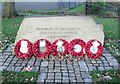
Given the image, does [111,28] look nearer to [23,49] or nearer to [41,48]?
[41,48]

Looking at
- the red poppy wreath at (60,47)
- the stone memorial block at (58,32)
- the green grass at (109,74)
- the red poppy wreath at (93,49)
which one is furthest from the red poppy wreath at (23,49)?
the green grass at (109,74)

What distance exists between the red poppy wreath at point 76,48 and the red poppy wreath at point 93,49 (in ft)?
0.38

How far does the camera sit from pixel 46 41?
22.2 feet

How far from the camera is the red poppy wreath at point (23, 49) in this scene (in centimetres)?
675

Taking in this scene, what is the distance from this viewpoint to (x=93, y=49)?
6738mm

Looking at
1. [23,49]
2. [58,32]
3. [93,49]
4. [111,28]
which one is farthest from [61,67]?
[111,28]

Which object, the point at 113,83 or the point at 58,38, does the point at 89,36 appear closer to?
the point at 58,38

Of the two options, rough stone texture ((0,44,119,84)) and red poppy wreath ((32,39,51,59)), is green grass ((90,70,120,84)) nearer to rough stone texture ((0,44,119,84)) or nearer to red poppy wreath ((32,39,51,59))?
rough stone texture ((0,44,119,84))

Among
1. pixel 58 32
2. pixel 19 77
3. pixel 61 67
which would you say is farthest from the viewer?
pixel 58 32

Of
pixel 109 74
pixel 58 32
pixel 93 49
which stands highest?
pixel 58 32

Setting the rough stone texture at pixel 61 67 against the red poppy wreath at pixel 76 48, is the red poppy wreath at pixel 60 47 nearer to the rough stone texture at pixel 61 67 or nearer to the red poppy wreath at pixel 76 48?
the red poppy wreath at pixel 76 48

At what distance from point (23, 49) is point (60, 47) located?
84 centimetres

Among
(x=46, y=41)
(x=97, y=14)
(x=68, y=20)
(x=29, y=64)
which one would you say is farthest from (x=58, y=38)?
(x=97, y=14)

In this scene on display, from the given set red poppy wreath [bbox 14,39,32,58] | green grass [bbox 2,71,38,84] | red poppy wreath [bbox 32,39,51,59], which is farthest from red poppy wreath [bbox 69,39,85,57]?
green grass [bbox 2,71,38,84]
